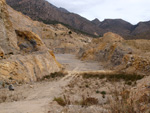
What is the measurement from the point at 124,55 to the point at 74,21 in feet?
406

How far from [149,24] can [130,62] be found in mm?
133152

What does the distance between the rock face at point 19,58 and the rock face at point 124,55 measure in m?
→ 8.13

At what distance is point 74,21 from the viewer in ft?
443

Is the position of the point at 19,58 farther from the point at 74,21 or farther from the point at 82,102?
the point at 74,21

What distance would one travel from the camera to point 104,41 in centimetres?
2797

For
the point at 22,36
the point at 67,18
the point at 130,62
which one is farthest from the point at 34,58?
the point at 67,18

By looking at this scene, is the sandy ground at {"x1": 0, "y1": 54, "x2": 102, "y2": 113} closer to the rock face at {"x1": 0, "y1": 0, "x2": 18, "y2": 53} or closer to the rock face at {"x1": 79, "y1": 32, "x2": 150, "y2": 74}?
the rock face at {"x1": 0, "y1": 0, "x2": 18, "y2": 53}

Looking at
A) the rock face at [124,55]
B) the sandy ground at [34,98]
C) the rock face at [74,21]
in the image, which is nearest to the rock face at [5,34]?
the sandy ground at [34,98]

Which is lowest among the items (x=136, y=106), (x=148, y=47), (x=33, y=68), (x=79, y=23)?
(x=33, y=68)

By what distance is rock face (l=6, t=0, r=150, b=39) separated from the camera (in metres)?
83.2

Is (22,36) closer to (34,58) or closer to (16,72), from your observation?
(34,58)

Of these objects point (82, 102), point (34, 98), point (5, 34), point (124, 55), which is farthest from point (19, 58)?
point (124, 55)

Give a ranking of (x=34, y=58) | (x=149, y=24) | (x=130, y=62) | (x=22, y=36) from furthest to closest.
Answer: (x=149, y=24), (x=22, y=36), (x=130, y=62), (x=34, y=58)

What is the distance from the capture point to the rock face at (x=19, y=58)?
8.55m
